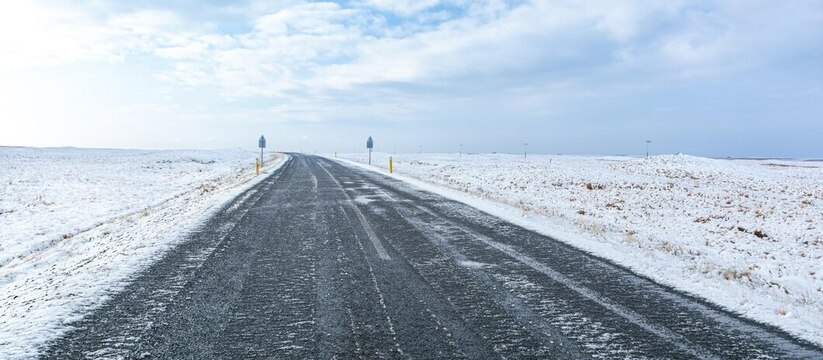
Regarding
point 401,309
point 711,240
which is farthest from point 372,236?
point 711,240

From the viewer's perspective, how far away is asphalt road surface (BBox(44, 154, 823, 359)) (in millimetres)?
3543

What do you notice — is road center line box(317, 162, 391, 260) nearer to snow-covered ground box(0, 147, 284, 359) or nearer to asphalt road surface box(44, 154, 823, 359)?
asphalt road surface box(44, 154, 823, 359)

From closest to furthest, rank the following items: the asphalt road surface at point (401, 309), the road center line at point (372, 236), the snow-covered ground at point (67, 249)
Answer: the asphalt road surface at point (401, 309)
the snow-covered ground at point (67, 249)
the road center line at point (372, 236)

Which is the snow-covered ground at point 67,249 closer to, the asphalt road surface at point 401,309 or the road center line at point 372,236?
the asphalt road surface at point 401,309

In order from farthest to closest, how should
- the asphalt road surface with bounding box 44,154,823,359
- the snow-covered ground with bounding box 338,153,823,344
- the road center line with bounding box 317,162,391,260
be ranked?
the road center line with bounding box 317,162,391,260 → the snow-covered ground with bounding box 338,153,823,344 → the asphalt road surface with bounding box 44,154,823,359

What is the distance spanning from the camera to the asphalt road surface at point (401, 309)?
3.54 m

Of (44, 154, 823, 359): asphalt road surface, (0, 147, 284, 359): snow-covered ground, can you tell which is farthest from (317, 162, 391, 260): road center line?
(0, 147, 284, 359): snow-covered ground

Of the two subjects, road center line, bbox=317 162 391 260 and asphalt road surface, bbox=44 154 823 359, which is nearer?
asphalt road surface, bbox=44 154 823 359

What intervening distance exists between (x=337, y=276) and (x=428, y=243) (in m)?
2.52

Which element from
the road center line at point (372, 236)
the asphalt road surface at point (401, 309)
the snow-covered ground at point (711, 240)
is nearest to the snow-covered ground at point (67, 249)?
the asphalt road surface at point (401, 309)

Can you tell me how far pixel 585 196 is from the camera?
1817 cm

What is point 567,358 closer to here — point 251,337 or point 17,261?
point 251,337

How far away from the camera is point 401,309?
444 centimetres

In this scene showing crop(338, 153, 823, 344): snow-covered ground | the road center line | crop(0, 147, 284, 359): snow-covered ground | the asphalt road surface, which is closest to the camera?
the asphalt road surface
